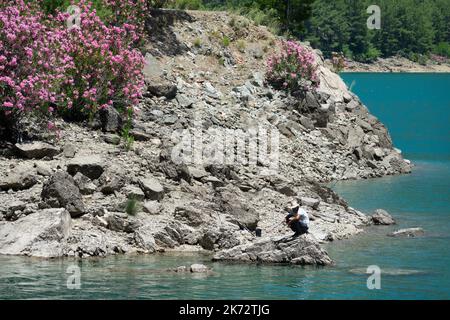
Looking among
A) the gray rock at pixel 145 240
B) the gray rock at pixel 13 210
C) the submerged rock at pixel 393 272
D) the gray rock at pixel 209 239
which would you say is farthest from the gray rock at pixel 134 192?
the submerged rock at pixel 393 272

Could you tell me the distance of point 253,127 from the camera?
43.3 meters

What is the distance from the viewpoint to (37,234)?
88.4 ft

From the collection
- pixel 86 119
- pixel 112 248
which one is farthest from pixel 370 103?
pixel 112 248

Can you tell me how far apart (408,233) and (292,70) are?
59.2 feet

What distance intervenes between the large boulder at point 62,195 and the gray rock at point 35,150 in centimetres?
320

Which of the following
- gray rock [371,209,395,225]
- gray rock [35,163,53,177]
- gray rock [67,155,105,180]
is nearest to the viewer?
gray rock [35,163,53,177]

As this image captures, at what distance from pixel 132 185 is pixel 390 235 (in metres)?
8.77

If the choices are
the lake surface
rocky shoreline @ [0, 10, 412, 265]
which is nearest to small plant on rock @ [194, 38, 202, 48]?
rocky shoreline @ [0, 10, 412, 265]

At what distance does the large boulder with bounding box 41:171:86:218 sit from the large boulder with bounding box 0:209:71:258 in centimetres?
82

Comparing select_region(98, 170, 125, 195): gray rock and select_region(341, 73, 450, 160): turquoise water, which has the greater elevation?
select_region(98, 170, 125, 195): gray rock

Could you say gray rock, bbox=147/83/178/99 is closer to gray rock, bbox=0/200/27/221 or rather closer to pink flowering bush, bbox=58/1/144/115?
pink flowering bush, bbox=58/1/144/115

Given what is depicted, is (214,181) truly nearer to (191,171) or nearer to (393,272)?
(191,171)

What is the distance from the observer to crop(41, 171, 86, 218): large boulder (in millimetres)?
28453

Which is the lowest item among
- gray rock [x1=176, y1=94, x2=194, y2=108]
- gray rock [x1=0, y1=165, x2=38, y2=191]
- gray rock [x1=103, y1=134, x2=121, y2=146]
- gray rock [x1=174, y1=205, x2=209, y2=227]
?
gray rock [x1=174, y1=205, x2=209, y2=227]
